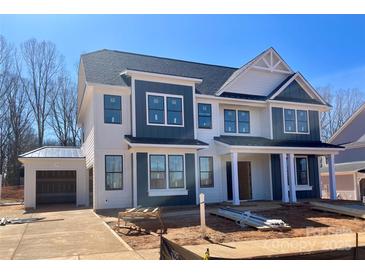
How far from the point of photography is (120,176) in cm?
1537

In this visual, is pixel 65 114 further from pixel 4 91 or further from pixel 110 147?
pixel 110 147

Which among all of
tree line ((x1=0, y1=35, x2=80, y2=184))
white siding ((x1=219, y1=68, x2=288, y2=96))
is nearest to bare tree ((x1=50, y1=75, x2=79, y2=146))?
tree line ((x1=0, y1=35, x2=80, y2=184))

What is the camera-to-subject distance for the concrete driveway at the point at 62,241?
7172 mm

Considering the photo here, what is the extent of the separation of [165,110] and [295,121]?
7741 mm

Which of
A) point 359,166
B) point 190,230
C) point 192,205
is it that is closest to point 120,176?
point 192,205

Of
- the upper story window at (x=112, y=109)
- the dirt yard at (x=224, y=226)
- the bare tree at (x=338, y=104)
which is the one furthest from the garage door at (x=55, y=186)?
the bare tree at (x=338, y=104)

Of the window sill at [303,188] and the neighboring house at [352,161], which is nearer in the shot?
the window sill at [303,188]

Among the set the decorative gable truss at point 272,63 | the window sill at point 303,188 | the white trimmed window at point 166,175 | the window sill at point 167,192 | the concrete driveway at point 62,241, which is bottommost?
the concrete driveway at point 62,241

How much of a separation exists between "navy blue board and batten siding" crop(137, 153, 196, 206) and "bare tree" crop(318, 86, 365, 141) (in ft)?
95.1

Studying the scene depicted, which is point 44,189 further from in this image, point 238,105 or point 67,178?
point 238,105

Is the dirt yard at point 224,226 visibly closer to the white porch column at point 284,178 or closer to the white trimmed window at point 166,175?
the white trimmed window at point 166,175

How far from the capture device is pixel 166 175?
15.8 metres

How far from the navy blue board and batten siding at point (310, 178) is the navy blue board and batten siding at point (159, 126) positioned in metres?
5.09
